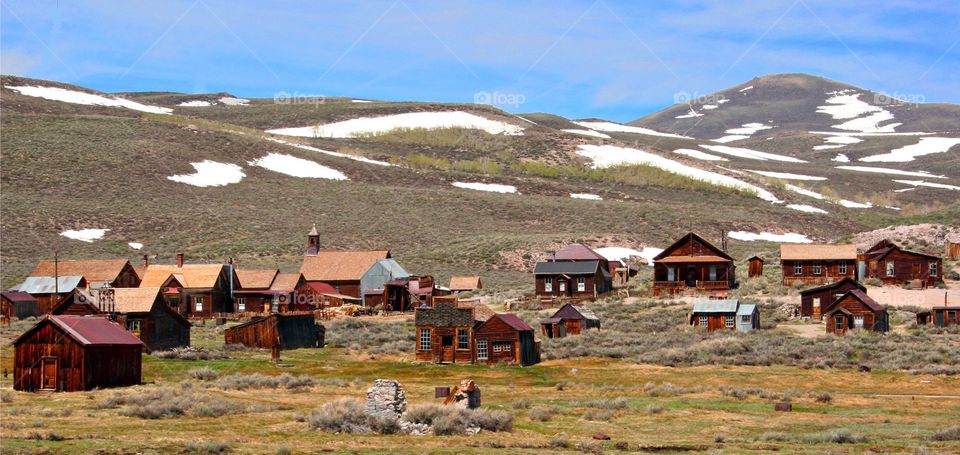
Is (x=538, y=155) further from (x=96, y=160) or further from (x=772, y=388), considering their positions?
(x=772, y=388)

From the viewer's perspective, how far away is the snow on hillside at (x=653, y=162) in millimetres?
148875

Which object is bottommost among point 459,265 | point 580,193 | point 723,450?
point 723,450

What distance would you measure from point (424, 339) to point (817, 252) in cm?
2843

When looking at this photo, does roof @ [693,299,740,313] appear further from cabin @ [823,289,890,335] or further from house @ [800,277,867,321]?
house @ [800,277,867,321]

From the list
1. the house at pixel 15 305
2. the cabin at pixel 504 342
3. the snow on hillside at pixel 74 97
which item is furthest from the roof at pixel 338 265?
the snow on hillside at pixel 74 97

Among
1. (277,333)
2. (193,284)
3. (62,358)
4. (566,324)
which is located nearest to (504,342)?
(566,324)

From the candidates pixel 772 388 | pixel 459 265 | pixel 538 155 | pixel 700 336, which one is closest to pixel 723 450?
pixel 772 388

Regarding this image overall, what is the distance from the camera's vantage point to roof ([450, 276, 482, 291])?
75875 mm

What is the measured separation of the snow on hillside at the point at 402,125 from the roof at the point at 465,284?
97.9m

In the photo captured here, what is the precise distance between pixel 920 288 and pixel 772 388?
28.6m

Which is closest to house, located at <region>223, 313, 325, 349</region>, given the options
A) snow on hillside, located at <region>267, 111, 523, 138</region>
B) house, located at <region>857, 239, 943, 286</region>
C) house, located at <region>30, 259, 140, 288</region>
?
house, located at <region>30, 259, 140, 288</region>

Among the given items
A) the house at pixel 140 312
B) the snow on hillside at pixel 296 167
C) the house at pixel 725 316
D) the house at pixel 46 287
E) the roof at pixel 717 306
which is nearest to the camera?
the house at pixel 140 312

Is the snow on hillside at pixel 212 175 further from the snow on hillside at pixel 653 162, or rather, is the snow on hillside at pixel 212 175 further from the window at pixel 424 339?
the window at pixel 424 339

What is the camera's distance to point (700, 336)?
167ft
